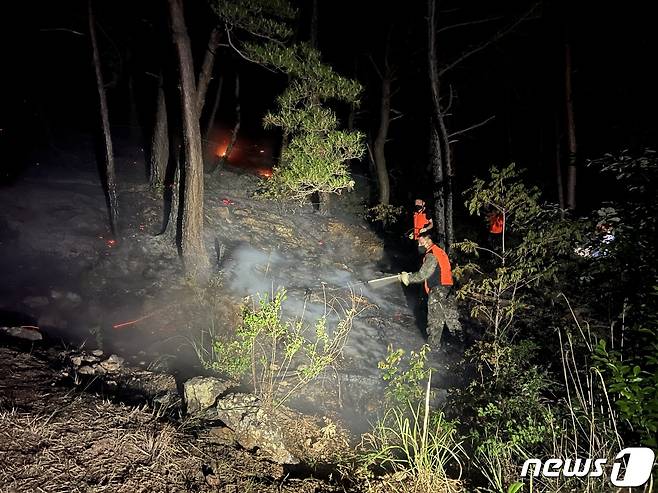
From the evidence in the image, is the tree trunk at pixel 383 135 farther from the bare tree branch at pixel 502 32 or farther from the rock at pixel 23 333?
the rock at pixel 23 333

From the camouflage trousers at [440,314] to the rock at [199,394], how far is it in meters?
4.59

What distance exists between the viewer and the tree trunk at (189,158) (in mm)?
7422

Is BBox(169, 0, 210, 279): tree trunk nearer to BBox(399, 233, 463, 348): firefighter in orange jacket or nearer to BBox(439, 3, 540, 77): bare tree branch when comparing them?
BBox(399, 233, 463, 348): firefighter in orange jacket

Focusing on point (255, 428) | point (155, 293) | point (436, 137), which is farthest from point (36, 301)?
point (436, 137)

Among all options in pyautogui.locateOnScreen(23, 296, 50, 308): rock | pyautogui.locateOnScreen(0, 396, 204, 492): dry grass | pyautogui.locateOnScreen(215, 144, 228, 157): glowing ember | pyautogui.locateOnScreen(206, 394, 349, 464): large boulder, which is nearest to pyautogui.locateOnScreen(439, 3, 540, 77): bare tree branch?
pyautogui.locateOnScreen(206, 394, 349, 464): large boulder

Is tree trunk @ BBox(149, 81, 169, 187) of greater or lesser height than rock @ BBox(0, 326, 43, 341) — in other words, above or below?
above

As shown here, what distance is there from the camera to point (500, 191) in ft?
17.3

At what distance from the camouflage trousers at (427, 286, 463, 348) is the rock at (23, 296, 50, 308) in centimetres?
735

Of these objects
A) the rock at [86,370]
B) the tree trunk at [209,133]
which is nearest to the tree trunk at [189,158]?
the rock at [86,370]

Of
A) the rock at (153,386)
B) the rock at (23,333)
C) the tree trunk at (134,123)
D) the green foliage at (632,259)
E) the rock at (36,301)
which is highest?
the tree trunk at (134,123)

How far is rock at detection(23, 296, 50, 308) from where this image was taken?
288 inches

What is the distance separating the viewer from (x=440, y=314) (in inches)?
306

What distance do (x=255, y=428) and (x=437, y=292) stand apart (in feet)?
15.6

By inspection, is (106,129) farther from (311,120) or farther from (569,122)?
(569,122)
